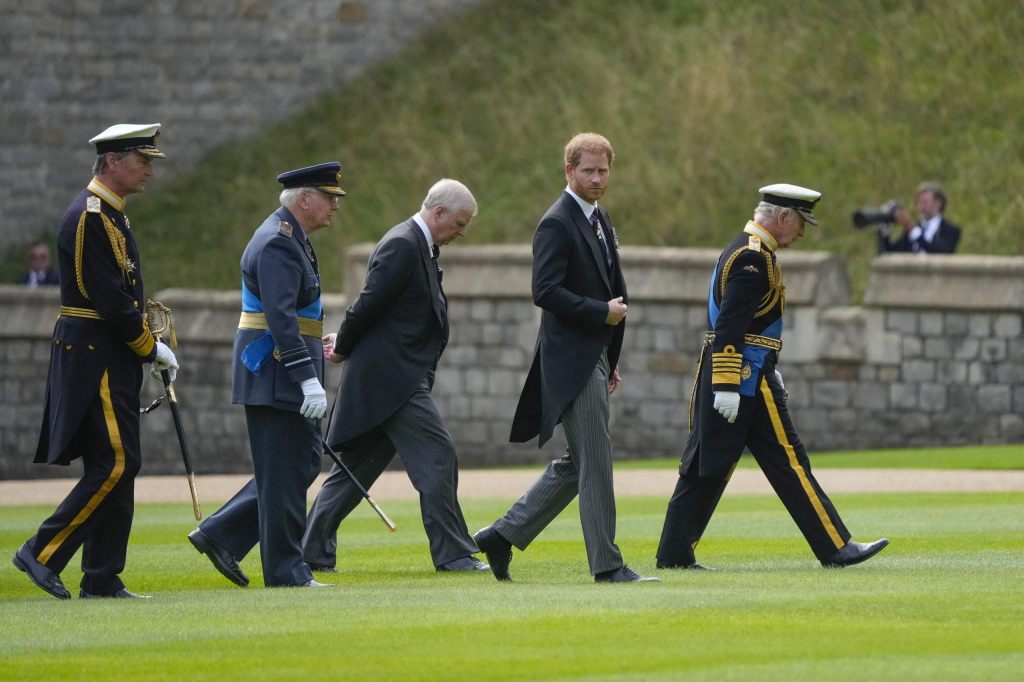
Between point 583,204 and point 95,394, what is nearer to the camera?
point 95,394

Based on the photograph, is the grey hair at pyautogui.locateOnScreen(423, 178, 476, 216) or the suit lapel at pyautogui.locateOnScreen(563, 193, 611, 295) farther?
the grey hair at pyautogui.locateOnScreen(423, 178, 476, 216)

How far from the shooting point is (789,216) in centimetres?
892

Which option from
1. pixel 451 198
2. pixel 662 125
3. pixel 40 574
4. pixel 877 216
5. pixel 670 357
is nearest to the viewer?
pixel 40 574

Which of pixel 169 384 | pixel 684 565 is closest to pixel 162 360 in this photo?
pixel 169 384

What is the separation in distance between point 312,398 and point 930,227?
10.6 meters

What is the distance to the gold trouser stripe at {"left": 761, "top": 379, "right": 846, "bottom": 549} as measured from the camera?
28.5ft

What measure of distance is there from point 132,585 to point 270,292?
154cm

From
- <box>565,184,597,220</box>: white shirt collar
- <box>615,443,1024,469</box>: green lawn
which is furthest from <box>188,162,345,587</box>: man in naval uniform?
<box>615,443,1024,469</box>: green lawn

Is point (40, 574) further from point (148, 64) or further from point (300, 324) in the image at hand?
point (148, 64)

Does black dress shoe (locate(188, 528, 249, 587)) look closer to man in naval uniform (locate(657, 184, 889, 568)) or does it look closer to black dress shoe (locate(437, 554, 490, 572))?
black dress shoe (locate(437, 554, 490, 572))

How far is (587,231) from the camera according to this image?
8.67 meters

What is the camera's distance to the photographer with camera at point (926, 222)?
18.0 m

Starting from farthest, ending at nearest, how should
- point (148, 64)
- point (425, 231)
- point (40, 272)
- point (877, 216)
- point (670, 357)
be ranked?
point (148, 64)
point (40, 272)
point (670, 357)
point (877, 216)
point (425, 231)

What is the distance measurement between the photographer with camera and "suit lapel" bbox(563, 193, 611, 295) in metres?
9.63
